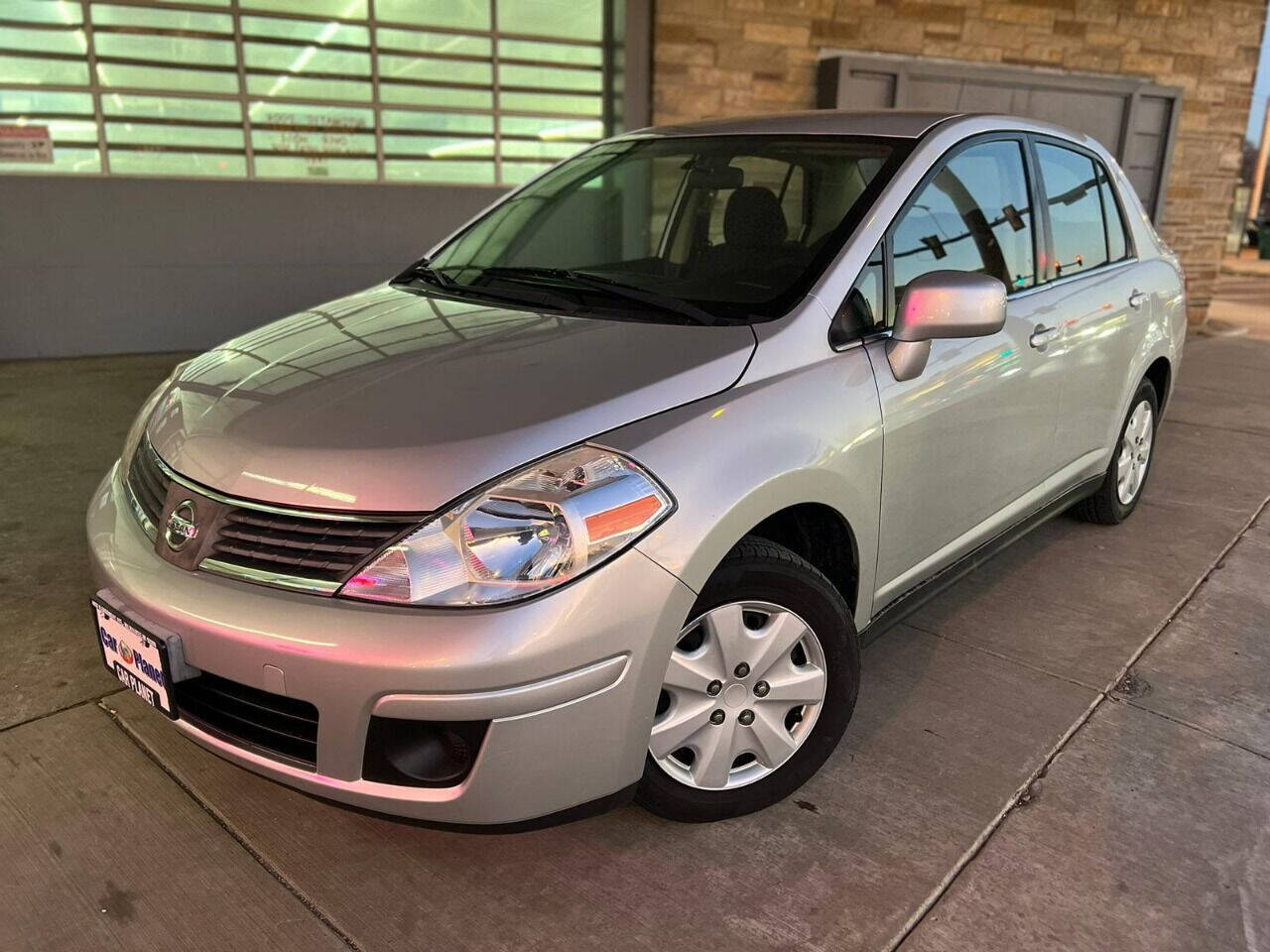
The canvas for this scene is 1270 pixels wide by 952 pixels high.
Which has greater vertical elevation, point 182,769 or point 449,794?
point 449,794

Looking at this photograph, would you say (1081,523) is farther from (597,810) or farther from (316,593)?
(316,593)

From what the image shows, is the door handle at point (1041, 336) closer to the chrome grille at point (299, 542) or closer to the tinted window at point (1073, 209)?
the tinted window at point (1073, 209)

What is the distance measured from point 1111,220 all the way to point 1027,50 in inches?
261

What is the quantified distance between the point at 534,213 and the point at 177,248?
5.14 m

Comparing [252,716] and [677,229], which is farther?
[677,229]

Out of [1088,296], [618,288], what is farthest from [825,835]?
[1088,296]

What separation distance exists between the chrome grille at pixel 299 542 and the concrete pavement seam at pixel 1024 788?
→ 1288 mm

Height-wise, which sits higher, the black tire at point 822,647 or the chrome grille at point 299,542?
the chrome grille at point 299,542

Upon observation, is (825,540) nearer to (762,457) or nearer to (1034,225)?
(762,457)

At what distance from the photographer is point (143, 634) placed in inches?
75.1

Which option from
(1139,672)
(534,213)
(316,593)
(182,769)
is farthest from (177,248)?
(1139,672)

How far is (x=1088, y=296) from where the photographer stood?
10.9 ft

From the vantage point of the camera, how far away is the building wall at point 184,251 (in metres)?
6.95

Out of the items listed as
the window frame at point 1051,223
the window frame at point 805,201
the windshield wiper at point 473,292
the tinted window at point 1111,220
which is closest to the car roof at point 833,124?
the window frame at point 805,201
